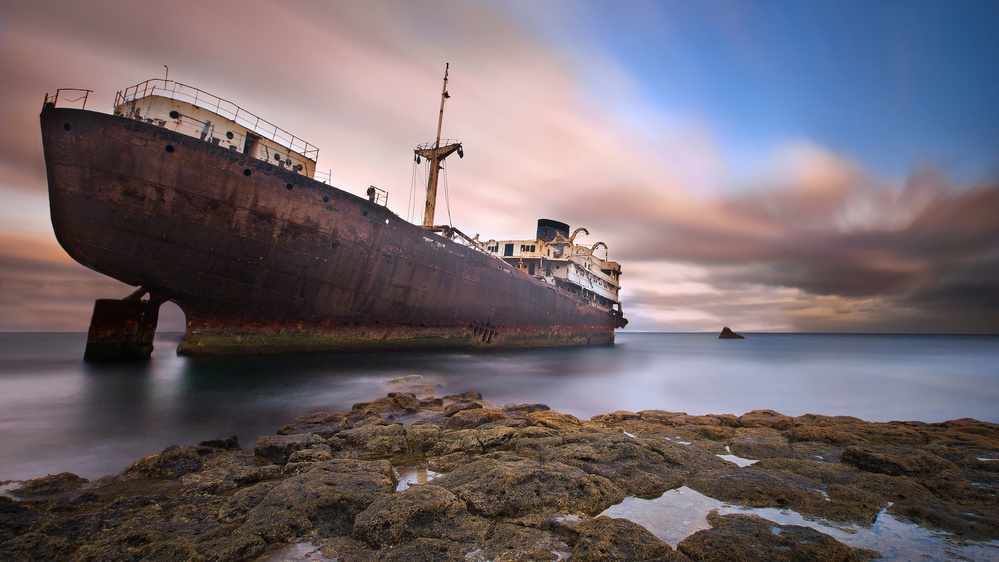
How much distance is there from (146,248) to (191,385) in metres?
3.97

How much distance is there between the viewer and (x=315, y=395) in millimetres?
8844

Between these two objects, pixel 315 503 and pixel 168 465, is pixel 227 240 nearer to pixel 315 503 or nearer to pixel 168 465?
pixel 168 465

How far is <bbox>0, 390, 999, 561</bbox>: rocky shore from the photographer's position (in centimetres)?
246

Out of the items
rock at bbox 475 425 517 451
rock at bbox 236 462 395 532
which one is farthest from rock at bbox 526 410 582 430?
rock at bbox 236 462 395 532

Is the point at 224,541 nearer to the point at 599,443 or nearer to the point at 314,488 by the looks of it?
the point at 314,488

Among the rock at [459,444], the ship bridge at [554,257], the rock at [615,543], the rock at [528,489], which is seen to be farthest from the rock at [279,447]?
the ship bridge at [554,257]

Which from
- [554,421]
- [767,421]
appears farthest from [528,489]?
[767,421]

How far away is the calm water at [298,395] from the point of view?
5.73 meters

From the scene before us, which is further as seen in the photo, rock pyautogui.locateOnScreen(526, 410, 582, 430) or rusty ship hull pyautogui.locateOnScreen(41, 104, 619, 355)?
rusty ship hull pyautogui.locateOnScreen(41, 104, 619, 355)

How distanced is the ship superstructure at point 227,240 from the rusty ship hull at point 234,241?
0.03 metres

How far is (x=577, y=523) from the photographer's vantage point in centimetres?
279

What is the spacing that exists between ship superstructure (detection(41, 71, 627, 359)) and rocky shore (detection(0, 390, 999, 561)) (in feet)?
26.0

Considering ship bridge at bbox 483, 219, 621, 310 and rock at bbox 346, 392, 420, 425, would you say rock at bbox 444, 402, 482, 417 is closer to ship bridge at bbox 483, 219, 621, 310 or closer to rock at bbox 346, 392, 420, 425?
rock at bbox 346, 392, 420, 425

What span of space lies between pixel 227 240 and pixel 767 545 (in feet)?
41.4
